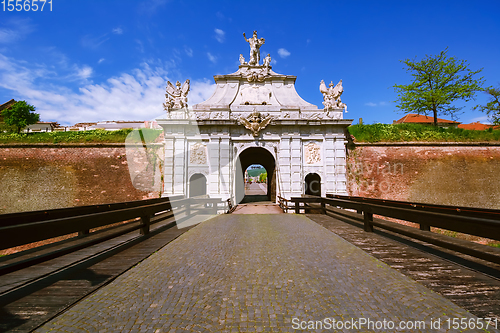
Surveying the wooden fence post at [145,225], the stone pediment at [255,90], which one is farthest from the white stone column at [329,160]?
the wooden fence post at [145,225]

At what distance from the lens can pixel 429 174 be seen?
1752cm

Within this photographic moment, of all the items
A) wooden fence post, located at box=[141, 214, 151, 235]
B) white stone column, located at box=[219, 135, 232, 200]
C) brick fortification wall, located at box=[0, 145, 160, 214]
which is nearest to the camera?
wooden fence post, located at box=[141, 214, 151, 235]

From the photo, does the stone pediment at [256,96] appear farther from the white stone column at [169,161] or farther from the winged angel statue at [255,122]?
the white stone column at [169,161]

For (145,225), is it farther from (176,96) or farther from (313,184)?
(313,184)

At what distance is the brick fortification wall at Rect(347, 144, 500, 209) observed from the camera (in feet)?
56.5

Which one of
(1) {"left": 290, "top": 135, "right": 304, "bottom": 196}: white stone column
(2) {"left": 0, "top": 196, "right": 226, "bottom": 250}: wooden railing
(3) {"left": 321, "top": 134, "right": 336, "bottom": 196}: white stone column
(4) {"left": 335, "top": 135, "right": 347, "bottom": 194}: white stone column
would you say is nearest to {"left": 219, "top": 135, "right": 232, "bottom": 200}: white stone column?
(1) {"left": 290, "top": 135, "right": 304, "bottom": 196}: white stone column

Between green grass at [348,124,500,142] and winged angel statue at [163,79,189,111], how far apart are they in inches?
527

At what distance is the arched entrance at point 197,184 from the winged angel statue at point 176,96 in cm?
541

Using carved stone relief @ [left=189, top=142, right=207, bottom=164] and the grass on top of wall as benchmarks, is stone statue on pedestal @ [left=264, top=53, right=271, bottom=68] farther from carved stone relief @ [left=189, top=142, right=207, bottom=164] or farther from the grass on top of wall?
the grass on top of wall

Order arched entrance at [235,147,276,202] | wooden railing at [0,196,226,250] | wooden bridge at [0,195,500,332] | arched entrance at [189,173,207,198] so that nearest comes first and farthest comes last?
wooden bridge at [0,195,500,332], wooden railing at [0,196,226,250], arched entrance at [189,173,207,198], arched entrance at [235,147,276,202]

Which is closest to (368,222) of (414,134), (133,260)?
(133,260)

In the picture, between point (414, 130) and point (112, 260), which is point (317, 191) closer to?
point (414, 130)

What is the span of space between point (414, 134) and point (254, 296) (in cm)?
2036

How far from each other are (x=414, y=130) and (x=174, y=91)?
62.5 ft
